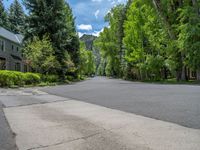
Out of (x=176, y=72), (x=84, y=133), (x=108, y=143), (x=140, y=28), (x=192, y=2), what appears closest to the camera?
(x=108, y=143)

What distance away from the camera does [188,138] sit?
213 inches

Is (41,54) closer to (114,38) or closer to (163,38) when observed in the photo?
(163,38)

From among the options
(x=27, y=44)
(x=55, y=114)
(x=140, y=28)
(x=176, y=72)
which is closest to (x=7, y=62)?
(x=27, y=44)

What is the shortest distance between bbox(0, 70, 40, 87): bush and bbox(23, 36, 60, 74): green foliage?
182 inches

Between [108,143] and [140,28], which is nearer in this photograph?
[108,143]

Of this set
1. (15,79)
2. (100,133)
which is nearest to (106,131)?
(100,133)

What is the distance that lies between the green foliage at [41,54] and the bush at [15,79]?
15.2ft

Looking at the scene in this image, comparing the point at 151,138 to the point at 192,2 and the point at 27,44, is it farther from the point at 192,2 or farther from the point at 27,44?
the point at 27,44

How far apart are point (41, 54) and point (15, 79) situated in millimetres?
9489

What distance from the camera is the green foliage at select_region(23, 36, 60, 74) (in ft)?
109

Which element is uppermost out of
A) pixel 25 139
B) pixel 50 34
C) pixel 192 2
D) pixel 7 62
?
pixel 192 2

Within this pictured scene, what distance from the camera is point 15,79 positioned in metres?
24.5

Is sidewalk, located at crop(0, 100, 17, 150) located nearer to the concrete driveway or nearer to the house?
the concrete driveway

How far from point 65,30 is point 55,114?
31074mm
